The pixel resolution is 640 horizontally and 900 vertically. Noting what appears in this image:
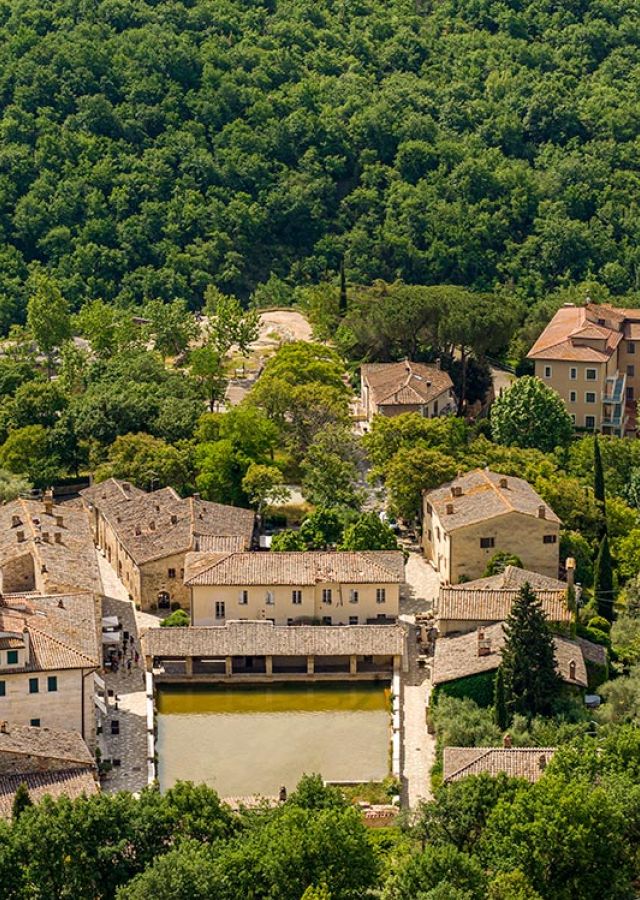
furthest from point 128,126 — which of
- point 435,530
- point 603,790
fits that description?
point 603,790

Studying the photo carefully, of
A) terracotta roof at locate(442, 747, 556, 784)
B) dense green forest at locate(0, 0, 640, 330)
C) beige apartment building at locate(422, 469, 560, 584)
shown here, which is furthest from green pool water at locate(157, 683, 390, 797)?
dense green forest at locate(0, 0, 640, 330)

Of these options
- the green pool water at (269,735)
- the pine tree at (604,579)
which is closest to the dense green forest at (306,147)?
the pine tree at (604,579)

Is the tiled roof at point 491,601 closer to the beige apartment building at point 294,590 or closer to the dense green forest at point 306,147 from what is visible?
the beige apartment building at point 294,590

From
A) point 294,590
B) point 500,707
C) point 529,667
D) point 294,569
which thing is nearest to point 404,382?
point 294,569

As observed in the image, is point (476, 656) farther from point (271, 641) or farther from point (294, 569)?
point (294, 569)

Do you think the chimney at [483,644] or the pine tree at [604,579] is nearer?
the chimney at [483,644]

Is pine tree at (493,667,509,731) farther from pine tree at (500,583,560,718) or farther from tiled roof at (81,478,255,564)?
tiled roof at (81,478,255,564)
